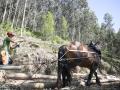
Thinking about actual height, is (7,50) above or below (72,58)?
above

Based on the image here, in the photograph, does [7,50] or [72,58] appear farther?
[72,58]

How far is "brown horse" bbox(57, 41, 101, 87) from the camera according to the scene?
1289 cm

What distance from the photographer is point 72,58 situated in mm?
12797

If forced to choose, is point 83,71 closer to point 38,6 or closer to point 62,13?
point 38,6

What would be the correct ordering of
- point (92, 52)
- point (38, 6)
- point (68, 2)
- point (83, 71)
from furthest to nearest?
1. point (68, 2)
2. point (38, 6)
3. point (83, 71)
4. point (92, 52)

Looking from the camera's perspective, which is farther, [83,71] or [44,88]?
[83,71]

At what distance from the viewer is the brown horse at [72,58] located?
12891 millimetres

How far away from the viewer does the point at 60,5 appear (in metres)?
81.1

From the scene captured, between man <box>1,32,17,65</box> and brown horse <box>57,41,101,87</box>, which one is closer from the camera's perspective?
man <box>1,32,17,65</box>

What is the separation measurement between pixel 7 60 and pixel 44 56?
9.35 m

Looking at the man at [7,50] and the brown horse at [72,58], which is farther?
the brown horse at [72,58]

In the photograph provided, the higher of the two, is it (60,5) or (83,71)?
(60,5)

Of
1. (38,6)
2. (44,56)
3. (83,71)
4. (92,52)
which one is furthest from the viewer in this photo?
(38,6)

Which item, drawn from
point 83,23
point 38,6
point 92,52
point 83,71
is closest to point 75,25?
point 83,23
